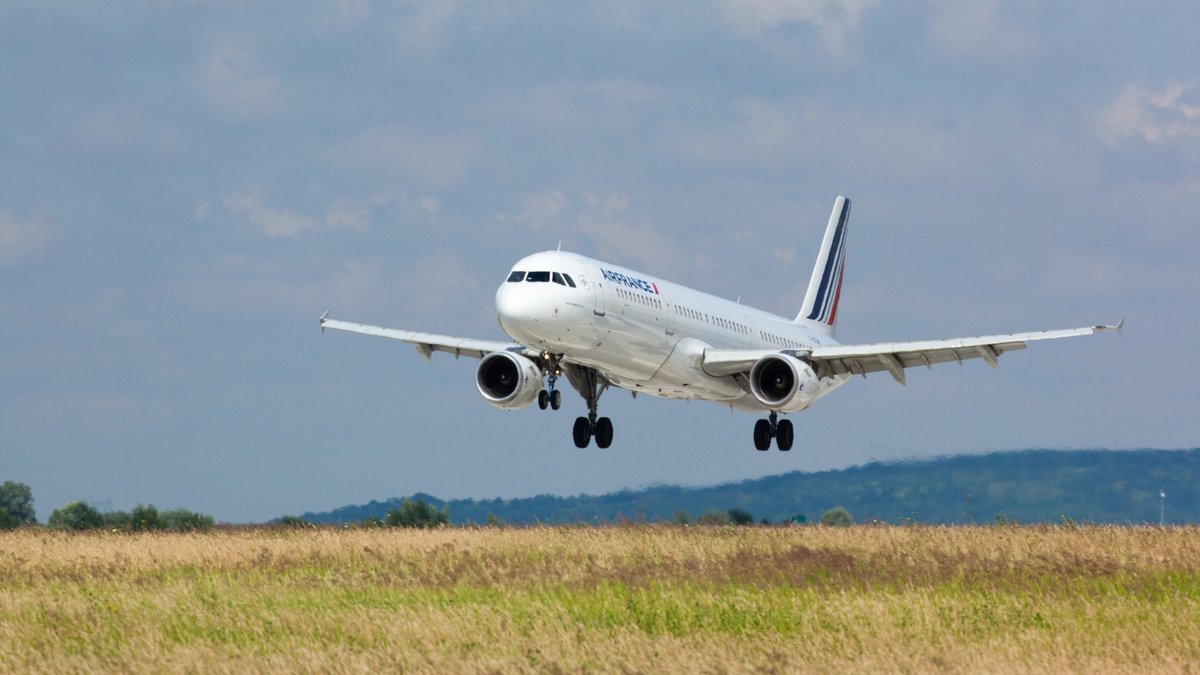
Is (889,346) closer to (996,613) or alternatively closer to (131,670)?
(996,613)

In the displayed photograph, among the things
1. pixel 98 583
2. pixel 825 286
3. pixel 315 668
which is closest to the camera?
pixel 315 668

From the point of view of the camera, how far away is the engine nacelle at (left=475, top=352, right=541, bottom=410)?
42750mm

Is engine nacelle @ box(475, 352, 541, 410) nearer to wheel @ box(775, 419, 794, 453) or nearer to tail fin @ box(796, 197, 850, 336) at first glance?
wheel @ box(775, 419, 794, 453)

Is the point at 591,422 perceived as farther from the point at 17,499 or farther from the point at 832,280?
the point at 17,499

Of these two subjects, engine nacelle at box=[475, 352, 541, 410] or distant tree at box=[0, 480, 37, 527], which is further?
distant tree at box=[0, 480, 37, 527]

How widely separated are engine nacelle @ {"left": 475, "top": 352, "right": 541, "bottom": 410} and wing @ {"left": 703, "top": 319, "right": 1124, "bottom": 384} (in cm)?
451

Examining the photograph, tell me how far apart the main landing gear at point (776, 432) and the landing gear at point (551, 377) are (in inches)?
343

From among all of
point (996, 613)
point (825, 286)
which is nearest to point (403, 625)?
point (996, 613)

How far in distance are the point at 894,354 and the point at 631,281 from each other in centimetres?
945

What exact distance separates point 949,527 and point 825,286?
81.2 feet

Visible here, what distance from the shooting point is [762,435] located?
47875 mm

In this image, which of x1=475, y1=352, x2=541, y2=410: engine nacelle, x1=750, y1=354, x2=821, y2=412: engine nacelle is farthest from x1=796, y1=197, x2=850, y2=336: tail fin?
x1=475, y1=352, x2=541, y2=410: engine nacelle

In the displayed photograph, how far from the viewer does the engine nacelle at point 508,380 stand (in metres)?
42.8

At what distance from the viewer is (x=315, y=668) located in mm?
20609
